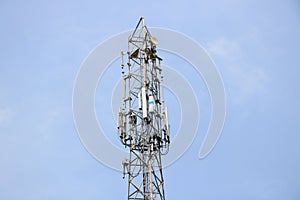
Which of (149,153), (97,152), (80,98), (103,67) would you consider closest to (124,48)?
(103,67)

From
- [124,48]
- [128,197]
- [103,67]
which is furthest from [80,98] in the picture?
[128,197]

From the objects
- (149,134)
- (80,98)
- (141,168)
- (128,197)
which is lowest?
(128,197)

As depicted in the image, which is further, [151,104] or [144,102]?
[151,104]

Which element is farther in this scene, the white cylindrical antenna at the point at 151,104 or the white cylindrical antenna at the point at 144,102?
the white cylindrical antenna at the point at 151,104

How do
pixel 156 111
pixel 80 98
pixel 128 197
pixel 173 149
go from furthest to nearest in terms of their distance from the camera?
pixel 80 98 < pixel 173 149 < pixel 156 111 < pixel 128 197

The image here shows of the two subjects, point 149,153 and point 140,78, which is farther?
point 140,78

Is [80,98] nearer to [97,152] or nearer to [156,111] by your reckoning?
[97,152]

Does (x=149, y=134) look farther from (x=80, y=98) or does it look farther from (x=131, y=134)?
(x=80, y=98)

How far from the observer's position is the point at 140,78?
20.7 m

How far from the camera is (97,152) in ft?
73.9

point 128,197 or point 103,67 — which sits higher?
point 103,67

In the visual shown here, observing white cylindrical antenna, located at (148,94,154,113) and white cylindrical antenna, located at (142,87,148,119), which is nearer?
white cylindrical antenna, located at (142,87,148,119)

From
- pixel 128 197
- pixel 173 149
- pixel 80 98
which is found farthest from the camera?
pixel 80 98

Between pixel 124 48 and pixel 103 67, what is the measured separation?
1.61 m
